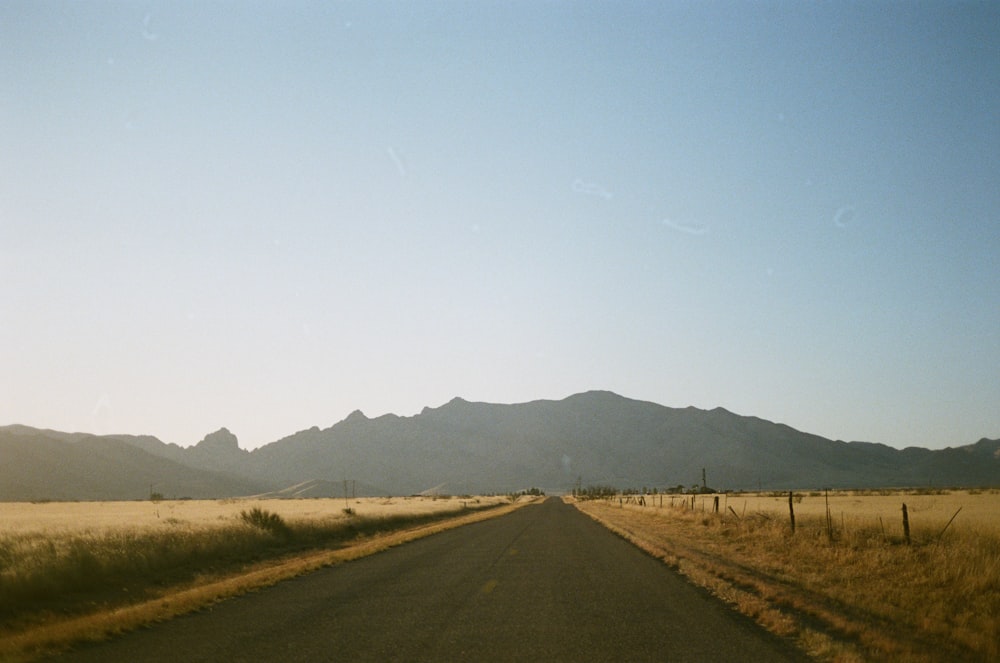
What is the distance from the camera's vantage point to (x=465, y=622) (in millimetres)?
11375

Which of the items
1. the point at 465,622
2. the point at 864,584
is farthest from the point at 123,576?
the point at 864,584

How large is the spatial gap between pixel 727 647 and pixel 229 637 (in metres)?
7.35

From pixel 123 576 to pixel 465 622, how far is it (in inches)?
509

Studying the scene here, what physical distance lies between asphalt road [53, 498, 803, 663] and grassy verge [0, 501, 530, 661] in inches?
36.7

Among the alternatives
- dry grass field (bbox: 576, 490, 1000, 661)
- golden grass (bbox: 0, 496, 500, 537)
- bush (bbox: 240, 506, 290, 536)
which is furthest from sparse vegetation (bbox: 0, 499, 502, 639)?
dry grass field (bbox: 576, 490, 1000, 661)

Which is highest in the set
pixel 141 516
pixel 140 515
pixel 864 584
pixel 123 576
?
pixel 864 584

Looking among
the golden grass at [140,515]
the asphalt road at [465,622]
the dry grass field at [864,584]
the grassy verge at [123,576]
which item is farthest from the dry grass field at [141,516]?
the dry grass field at [864,584]

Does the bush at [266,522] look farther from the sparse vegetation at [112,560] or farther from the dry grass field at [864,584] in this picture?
the dry grass field at [864,584]

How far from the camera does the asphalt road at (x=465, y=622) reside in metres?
9.34

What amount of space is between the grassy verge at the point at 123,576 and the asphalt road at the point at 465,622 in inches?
36.7

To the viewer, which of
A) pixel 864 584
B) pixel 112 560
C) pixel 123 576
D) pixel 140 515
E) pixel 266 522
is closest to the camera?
pixel 864 584

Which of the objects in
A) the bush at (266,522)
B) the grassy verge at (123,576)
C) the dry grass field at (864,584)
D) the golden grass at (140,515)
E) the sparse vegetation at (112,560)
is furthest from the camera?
the bush at (266,522)

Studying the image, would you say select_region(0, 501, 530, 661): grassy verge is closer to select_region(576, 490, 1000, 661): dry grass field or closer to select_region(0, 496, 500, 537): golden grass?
select_region(0, 496, 500, 537): golden grass

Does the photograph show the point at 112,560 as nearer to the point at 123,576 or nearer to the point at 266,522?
the point at 123,576
